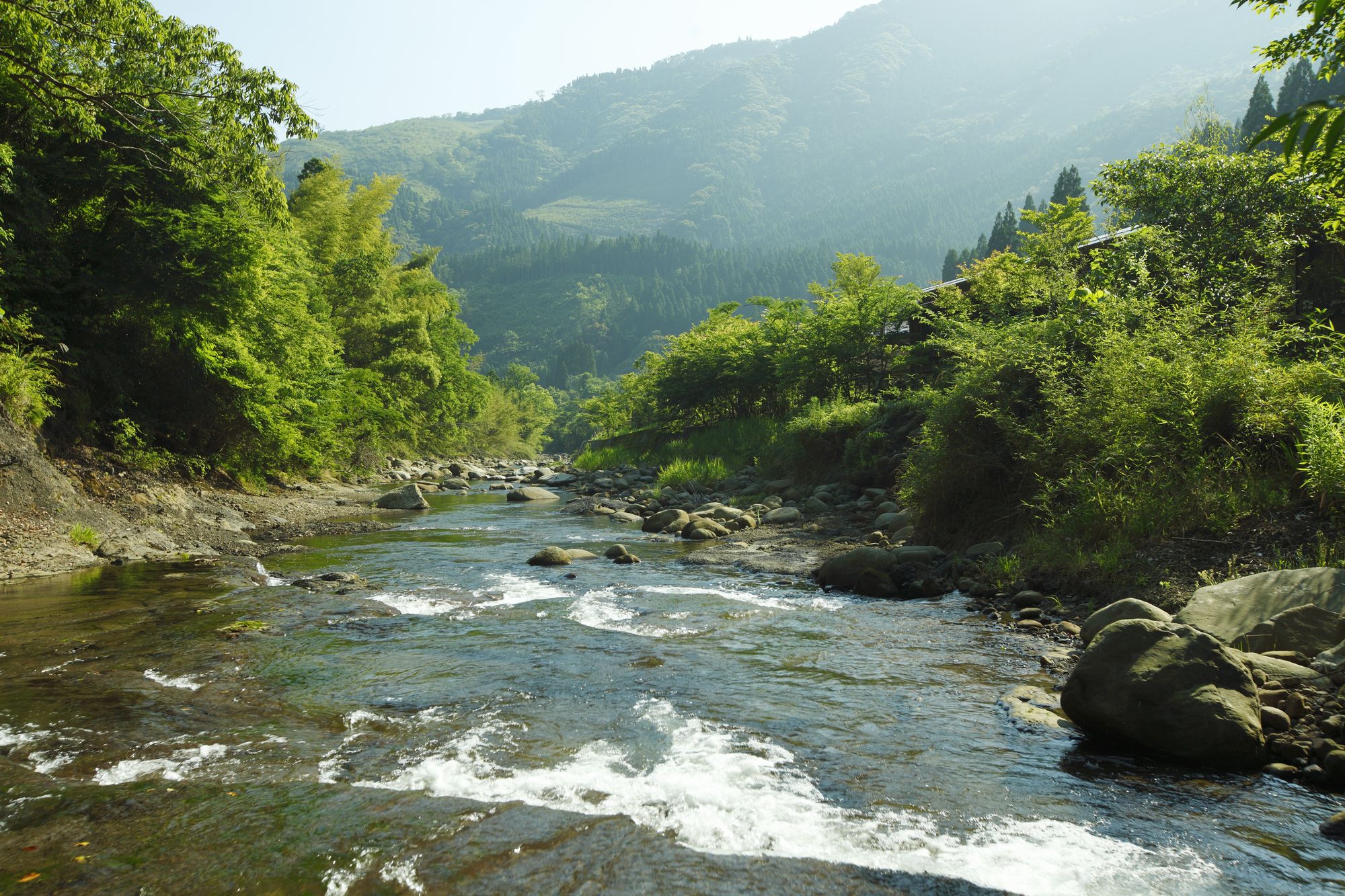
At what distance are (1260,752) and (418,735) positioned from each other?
558 centimetres

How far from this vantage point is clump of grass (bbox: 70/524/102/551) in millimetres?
11000

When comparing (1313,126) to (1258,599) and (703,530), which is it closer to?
(1258,599)

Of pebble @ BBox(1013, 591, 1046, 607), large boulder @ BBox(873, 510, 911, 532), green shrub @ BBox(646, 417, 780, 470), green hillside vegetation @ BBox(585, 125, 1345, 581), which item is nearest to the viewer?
green hillside vegetation @ BBox(585, 125, 1345, 581)

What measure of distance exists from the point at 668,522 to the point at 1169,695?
555 inches

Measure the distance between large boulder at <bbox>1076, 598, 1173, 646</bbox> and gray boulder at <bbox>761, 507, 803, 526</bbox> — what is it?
399 inches

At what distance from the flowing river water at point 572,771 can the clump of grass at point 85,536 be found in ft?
7.77

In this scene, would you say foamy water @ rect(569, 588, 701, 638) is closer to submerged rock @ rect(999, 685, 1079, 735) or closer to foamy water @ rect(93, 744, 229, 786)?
submerged rock @ rect(999, 685, 1079, 735)

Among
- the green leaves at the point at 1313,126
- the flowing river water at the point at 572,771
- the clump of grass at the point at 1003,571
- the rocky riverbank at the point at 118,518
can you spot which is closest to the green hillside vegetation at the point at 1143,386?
the clump of grass at the point at 1003,571

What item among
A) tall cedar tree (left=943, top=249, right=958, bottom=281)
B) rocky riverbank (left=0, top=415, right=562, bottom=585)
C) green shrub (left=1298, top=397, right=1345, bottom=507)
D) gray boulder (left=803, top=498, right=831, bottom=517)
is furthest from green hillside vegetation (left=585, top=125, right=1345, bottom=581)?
tall cedar tree (left=943, top=249, right=958, bottom=281)

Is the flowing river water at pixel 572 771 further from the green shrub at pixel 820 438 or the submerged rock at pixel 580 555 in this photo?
the green shrub at pixel 820 438

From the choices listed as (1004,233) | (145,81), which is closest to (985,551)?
(145,81)

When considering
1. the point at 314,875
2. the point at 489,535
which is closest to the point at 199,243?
the point at 489,535

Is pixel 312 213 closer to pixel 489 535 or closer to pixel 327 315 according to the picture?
pixel 327 315

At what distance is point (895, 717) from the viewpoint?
5.97 metres
